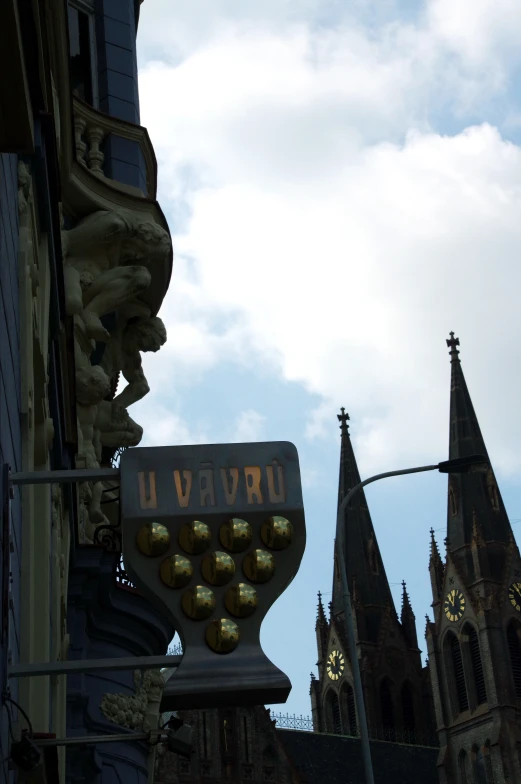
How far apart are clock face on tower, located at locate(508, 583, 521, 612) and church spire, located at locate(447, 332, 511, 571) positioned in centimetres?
273

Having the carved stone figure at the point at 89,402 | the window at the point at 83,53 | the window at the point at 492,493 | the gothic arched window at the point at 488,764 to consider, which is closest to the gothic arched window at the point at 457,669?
the gothic arched window at the point at 488,764

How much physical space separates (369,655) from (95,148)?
8290 centimetres

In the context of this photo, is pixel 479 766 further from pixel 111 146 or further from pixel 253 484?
pixel 253 484

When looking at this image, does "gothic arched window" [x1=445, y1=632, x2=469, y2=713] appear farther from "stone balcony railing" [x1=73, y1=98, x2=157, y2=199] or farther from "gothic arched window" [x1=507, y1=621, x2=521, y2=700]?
"stone balcony railing" [x1=73, y1=98, x2=157, y2=199]

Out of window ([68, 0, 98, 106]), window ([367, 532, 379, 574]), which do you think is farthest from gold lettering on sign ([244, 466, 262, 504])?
window ([367, 532, 379, 574])

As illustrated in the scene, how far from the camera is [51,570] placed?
30.9 ft

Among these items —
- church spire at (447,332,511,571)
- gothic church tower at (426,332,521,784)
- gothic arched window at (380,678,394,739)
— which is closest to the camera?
gothic church tower at (426,332,521,784)

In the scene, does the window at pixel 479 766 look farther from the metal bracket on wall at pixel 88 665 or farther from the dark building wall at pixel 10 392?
the metal bracket on wall at pixel 88 665

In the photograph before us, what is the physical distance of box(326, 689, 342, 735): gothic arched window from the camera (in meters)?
93.2

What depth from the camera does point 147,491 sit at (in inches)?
241

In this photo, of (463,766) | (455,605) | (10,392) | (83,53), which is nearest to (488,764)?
(463,766)

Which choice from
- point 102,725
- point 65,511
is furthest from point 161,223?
point 102,725

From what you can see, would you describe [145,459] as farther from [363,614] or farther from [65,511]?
[363,614]

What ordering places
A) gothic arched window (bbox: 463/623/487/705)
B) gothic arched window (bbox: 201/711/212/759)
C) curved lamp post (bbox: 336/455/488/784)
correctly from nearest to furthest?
curved lamp post (bbox: 336/455/488/784) → gothic arched window (bbox: 201/711/212/759) → gothic arched window (bbox: 463/623/487/705)
